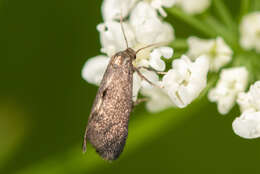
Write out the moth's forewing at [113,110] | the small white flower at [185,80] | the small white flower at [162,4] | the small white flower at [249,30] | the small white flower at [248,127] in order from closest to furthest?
the small white flower at [248,127]
the small white flower at [185,80]
the moth's forewing at [113,110]
the small white flower at [162,4]
the small white flower at [249,30]

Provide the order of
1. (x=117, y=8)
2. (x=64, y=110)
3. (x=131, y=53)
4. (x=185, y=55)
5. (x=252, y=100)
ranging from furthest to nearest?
(x=64, y=110) → (x=117, y=8) → (x=131, y=53) → (x=185, y=55) → (x=252, y=100)

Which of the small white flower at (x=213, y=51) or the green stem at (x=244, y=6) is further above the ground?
the green stem at (x=244, y=6)

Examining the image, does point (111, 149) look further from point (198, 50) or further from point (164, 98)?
point (198, 50)

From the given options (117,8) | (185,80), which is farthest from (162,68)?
(117,8)

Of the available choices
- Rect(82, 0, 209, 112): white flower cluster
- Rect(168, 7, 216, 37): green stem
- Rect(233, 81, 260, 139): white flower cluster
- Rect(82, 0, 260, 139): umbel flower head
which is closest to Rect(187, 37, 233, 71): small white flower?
Rect(82, 0, 260, 139): umbel flower head

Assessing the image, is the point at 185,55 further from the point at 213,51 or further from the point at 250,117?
the point at 250,117

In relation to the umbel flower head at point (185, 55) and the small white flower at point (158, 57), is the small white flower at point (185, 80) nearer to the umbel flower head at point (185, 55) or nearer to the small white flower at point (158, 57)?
the umbel flower head at point (185, 55)

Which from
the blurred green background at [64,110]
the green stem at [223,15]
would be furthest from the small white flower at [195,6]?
the blurred green background at [64,110]
